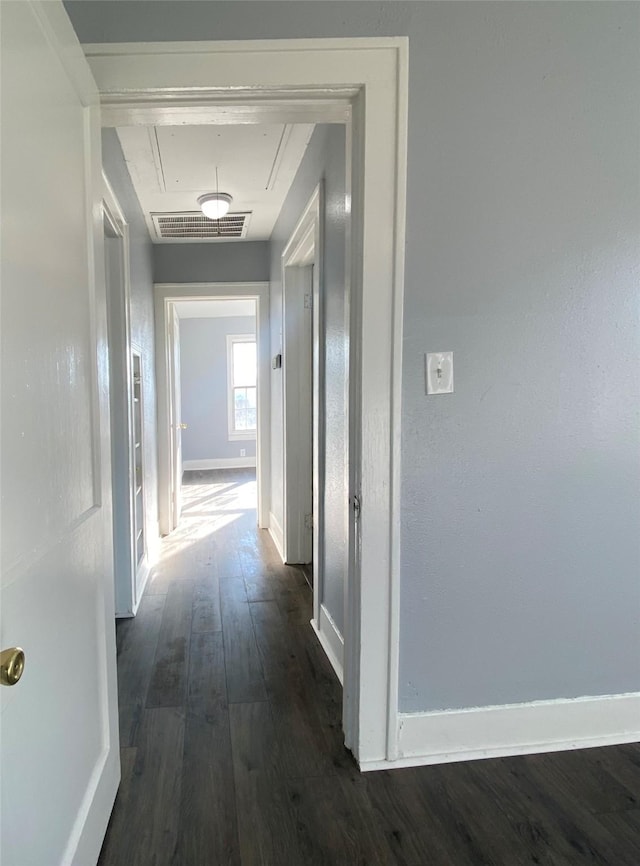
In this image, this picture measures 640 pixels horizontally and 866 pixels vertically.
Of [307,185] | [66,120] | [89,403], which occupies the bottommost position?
[89,403]

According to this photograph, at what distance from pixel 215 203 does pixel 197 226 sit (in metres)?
0.69

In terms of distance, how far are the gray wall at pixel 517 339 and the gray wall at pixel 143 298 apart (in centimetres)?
127

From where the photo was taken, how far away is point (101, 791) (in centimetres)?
132

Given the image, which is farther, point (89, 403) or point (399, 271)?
point (399, 271)

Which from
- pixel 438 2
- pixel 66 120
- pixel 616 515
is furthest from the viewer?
pixel 616 515

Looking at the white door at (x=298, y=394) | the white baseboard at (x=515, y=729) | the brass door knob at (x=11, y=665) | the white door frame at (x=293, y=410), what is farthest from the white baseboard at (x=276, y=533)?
the brass door knob at (x=11, y=665)

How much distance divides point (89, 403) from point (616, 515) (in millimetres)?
1657

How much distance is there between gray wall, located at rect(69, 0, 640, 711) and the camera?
151cm

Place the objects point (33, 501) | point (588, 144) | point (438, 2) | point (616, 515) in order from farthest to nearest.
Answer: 1. point (616, 515)
2. point (588, 144)
3. point (438, 2)
4. point (33, 501)

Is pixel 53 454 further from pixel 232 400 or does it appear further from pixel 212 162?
pixel 232 400

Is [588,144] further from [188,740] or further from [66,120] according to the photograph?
[188,740]

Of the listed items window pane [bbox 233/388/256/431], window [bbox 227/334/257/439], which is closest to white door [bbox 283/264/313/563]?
window [bbox 227/334/257/439]

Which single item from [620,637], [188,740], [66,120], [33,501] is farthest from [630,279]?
[188,740]

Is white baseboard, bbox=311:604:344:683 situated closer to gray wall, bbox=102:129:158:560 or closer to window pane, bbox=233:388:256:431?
gray wall, bbox=102:129:158:560
